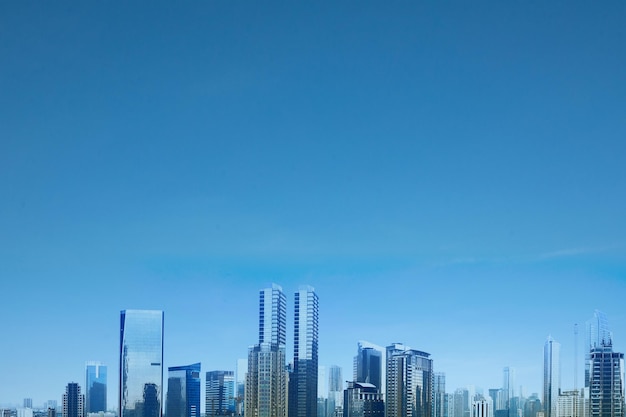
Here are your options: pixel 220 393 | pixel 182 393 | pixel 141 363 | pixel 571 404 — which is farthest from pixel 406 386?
pixel 141 363

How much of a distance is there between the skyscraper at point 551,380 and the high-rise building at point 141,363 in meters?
3.23

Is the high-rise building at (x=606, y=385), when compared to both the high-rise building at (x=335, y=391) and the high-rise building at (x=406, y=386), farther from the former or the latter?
the high-rise building at (x=335, y=391)

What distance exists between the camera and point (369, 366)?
7617 mm

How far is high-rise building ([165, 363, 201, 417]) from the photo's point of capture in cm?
711

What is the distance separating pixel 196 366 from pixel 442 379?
2.18m

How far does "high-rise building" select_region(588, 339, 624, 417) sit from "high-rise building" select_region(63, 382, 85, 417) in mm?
4472

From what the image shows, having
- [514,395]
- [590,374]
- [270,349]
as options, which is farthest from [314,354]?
[590,374]

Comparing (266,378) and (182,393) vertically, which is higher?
(266,378)

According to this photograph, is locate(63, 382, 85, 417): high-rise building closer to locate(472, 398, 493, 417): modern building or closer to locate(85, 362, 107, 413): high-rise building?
locate(85, 362, 107, 413): high-rise building

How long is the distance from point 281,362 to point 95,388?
1.68 metres

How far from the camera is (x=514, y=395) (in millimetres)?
7043

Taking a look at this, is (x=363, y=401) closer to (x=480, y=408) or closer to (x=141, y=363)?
(x=480, y=408)

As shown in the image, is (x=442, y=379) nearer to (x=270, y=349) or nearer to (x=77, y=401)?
(x=270, y=349)

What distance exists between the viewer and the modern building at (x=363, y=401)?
286 inches
